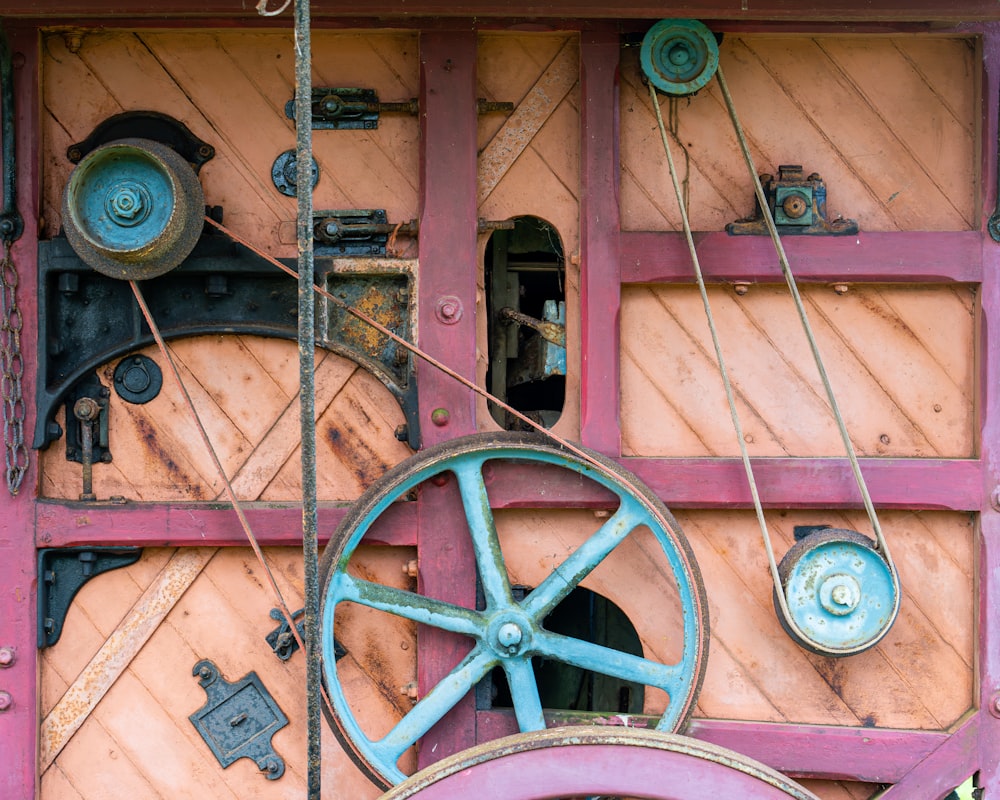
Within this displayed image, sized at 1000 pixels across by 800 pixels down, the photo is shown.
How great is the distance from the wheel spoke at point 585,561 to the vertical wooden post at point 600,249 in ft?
0.60

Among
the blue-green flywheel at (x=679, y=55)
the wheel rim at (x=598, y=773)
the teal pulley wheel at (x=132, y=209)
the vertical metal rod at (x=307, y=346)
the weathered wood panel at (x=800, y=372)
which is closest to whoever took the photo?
the vertical metal rod at (x=307, y=346)

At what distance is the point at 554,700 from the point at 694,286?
A: 53.4 inches

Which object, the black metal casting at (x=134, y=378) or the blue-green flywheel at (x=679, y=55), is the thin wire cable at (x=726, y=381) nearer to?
the blue-green flywheel at (x=679, y=55)

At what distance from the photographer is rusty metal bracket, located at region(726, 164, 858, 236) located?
241cm

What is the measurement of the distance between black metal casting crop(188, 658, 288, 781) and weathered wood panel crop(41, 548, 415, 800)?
2 centimetres

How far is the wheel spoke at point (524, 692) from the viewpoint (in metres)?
2.29

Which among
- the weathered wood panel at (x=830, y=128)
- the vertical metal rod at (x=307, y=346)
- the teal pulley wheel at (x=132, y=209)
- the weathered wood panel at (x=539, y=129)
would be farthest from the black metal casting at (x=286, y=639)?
the weathered wood panel at (x=830, y=128)

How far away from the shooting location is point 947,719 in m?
2.44

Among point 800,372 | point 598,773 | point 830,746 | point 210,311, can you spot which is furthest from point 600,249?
point 830,746

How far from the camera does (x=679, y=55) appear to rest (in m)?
2.37

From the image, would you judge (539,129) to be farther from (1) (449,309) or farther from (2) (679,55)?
(1) (449,309)

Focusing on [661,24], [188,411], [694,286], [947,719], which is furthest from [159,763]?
[661,24]

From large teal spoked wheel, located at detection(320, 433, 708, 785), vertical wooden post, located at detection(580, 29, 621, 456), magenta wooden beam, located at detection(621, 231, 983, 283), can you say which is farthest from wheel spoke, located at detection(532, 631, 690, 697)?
magenta wooden beam, located at detection(621, 231, 983, 283)

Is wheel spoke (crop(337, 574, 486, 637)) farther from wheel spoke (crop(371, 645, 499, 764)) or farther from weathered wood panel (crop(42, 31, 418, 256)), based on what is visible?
weathered wood panel (crop(42, 31, 418, 256))
